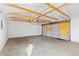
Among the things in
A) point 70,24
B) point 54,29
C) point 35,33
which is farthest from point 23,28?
point 70,24

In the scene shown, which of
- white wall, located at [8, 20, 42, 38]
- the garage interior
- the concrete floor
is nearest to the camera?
the concrete floor

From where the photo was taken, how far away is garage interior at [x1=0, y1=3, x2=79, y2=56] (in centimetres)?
395

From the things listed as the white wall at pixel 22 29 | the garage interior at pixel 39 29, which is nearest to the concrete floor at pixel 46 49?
the garage interior at pixel 39 29

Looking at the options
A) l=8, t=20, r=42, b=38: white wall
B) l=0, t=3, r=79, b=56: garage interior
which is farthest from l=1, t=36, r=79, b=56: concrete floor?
l=8, t=20, r=42, b=38: white wall

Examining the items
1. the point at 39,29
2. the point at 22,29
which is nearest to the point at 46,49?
the point at 22,29

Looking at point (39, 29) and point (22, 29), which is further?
point (39, 29)

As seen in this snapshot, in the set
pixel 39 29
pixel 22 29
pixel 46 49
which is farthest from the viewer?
pixel 39 29

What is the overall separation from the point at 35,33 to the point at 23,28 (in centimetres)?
209

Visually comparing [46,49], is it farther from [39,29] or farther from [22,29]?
[39,29]

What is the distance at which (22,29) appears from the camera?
11.1 meters

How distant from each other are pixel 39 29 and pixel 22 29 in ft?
9.00

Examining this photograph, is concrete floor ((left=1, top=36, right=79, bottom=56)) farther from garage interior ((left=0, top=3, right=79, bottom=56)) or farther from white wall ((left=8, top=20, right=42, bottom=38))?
white wall ((left=8, top=20, right=42, bottom=38))

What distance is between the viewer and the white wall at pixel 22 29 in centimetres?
1001

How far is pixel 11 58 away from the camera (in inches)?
40.3
